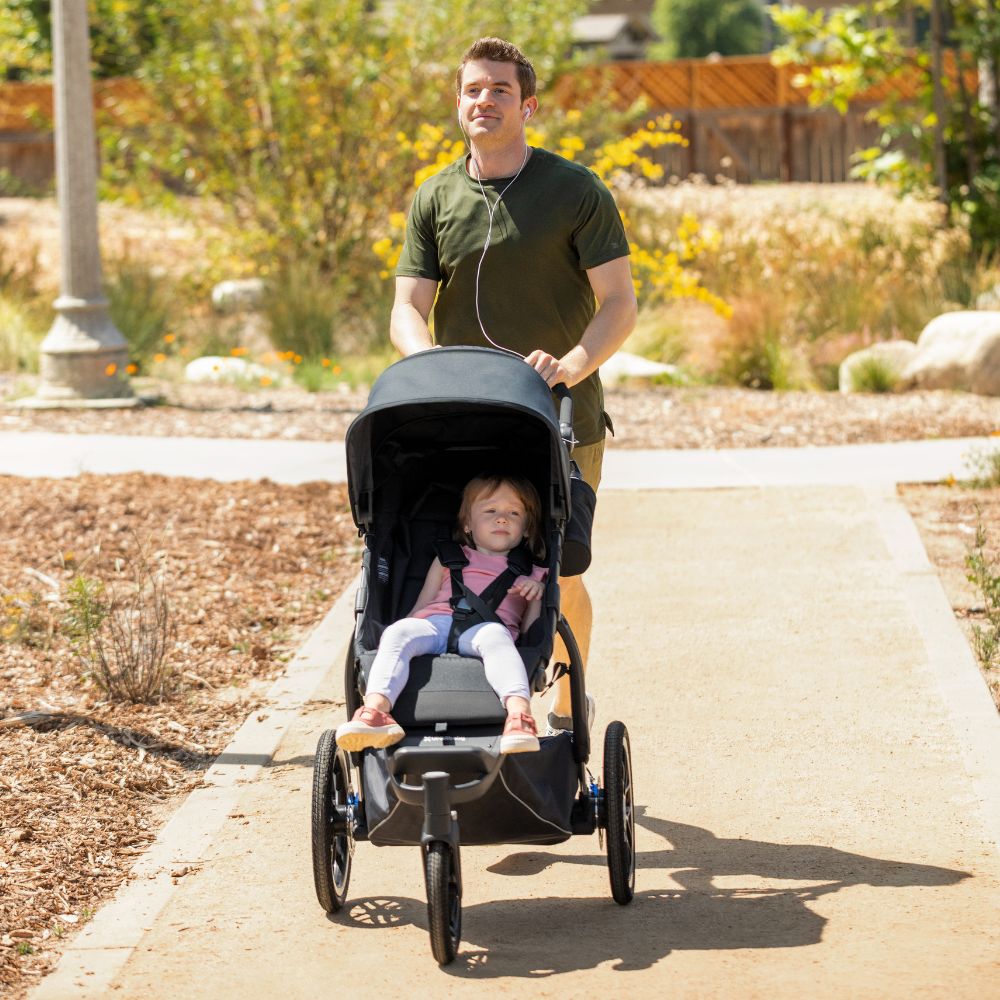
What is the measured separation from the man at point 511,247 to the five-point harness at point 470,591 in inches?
20.5

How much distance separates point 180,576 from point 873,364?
700 cm

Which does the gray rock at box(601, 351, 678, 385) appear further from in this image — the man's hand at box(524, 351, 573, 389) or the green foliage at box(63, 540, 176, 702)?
the man's hand at box(524, 351, 573, 389)

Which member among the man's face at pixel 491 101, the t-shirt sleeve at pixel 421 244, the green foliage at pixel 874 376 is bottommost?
the green foliage at pixel 874 376

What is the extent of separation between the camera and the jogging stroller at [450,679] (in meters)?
3.77

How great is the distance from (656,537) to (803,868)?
3.94 m

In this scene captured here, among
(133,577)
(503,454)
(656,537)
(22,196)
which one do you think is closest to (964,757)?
(503,454)

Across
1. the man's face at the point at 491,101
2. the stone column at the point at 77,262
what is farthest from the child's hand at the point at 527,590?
the stone column at the point at 77,262

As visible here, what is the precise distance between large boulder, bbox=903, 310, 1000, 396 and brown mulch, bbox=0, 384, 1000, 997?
0.61 feet

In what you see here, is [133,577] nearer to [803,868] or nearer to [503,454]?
[503,454]

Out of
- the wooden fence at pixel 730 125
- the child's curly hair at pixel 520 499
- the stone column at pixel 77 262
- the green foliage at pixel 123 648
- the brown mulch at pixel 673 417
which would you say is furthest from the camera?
the wooden fence at pixel 730 125

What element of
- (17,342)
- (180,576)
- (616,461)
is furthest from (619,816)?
(17,342)

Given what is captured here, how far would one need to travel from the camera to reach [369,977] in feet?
12.3

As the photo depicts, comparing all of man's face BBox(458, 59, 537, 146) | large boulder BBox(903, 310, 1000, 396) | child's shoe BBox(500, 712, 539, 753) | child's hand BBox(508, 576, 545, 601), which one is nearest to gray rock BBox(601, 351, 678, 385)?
large boulder BBox(903, 310, 1000, 396)

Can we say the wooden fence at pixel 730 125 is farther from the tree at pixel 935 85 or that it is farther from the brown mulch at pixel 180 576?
the brown mulch at pixel 180 576
